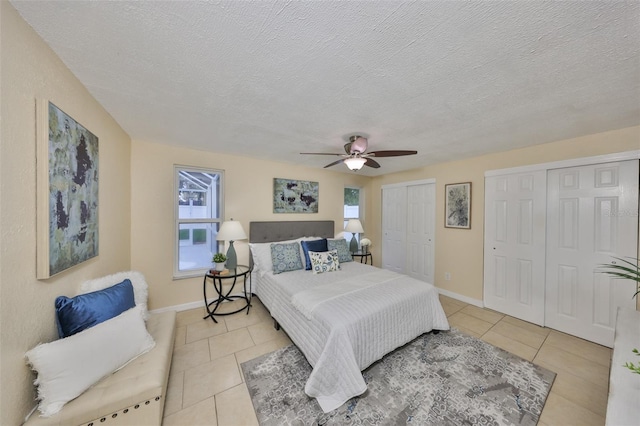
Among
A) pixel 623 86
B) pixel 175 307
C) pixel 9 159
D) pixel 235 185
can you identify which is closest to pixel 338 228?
pixel 235 185

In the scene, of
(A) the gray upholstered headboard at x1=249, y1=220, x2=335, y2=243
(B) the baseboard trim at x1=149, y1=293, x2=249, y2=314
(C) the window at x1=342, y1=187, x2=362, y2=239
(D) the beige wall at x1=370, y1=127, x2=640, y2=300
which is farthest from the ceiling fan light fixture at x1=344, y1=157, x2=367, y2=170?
(B) the baseboard trim at x1=149, y1=293, x2=249, y2=314

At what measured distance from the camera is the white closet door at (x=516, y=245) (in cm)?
275

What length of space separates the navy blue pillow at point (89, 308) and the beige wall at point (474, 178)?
13.7 ft

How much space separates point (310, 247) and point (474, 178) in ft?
8.95

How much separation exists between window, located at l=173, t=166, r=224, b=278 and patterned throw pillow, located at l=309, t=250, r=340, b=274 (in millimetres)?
1475

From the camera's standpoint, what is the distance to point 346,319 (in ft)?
5.78

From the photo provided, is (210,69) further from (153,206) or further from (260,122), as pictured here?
(153,206)

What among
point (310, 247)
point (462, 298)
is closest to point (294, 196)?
point (310, 247)

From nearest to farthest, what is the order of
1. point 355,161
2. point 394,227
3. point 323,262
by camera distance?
point 355,161 → point 323,262 → point 394,227

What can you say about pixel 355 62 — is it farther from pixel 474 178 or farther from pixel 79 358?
pixel 474 178

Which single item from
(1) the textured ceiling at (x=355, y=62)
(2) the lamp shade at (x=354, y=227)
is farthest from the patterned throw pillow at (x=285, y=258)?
(1) the textured ceiling at (x=355, y=62)

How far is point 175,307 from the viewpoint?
119 inches

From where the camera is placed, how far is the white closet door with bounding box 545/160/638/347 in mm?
2230

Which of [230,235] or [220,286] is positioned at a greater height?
[230,235]
